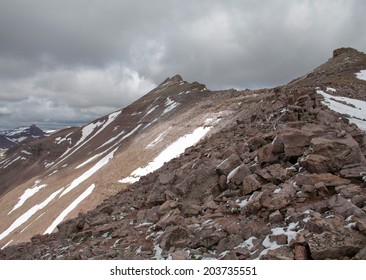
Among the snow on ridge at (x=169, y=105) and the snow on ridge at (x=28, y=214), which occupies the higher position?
the snow on ridge at (x=169, y=105)

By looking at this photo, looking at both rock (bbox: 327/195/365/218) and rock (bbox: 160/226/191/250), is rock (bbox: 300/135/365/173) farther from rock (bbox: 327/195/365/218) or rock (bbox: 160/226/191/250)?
rock (bbox: 160/226/191/250)

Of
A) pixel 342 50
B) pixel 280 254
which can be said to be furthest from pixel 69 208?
pixel 342 50

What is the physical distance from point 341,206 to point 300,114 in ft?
26.0

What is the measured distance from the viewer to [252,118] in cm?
1916

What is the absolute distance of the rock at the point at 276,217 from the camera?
27.7ft

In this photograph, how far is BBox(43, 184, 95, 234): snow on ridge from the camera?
38.2 meters

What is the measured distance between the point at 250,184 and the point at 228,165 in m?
2.27

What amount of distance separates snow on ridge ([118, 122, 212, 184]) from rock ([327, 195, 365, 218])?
31646 millimetres

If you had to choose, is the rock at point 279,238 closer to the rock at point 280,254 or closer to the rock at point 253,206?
the rock at point 280,254

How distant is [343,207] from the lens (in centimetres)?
782

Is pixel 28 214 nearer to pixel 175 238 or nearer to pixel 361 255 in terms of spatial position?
pixel 175 238

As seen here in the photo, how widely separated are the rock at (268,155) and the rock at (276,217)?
10.9ft

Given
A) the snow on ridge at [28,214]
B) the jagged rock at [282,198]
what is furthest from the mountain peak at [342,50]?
the snow on ridge at [28,214]

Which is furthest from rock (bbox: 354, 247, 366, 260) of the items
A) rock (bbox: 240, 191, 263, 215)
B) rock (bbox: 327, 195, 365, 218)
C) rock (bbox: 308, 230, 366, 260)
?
rock (bbox: 240, 191, 263, 215)
